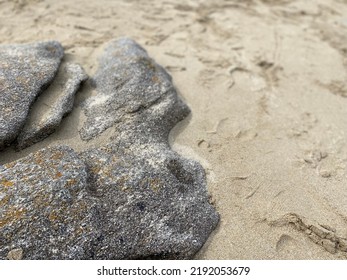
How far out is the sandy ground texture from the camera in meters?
2.39

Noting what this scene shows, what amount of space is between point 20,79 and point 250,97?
222cm

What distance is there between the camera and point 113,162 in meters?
2.32

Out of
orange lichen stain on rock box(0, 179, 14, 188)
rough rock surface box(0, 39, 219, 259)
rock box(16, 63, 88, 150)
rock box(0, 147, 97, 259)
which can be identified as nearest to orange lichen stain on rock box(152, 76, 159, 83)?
rough rock surface box(0, 39, 219, 259)

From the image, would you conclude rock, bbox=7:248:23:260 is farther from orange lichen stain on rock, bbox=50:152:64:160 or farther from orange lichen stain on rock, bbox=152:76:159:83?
orange lichen stain on rock, bbox=152:76:159:83

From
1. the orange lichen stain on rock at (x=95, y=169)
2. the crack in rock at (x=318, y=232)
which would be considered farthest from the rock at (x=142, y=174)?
the crack in rock at (x=318, y=232)

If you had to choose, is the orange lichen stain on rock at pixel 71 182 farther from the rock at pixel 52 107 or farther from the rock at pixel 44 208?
the rock at pixel 52 107

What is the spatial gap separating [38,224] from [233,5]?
4.40 meters

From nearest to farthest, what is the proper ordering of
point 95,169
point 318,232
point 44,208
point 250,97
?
1. point 44,208
2. point 95,169
3. point 318,232
4. point 250,97

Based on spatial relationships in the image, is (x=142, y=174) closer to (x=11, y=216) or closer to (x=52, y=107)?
(x=11, y=216)

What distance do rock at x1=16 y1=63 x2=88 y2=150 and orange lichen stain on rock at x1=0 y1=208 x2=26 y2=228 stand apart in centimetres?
72

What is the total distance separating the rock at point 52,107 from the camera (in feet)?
8.17

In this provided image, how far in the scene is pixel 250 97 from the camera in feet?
11.4

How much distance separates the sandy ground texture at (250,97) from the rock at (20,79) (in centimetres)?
22

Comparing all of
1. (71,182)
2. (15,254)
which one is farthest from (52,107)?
(15,254)
